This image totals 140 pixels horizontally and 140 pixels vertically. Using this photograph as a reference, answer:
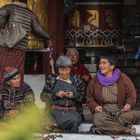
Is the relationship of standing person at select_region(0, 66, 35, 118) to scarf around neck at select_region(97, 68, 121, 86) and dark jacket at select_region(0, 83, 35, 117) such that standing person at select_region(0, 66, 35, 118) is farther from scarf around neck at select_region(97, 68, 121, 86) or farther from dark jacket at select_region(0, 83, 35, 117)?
scarf around neck at select_region(97, 68, 121, 86)

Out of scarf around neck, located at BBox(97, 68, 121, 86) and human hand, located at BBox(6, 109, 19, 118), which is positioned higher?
scarf around neck, located at BBox(97, 68, 121, 86)

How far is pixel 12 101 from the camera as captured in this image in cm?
410

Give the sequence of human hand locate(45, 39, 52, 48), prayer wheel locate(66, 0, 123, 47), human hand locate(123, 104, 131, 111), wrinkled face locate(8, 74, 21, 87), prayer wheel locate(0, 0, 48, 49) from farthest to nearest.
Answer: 1. prayer wheel locate(66, 0, 123, 47)
2. human hand locate(45, 39, 52, 48)
3. prayer wheel locate(0, 0, 48, 49)
4. human hand locate(123, 104, 131, 111)
5. wrinkled face locate(8, 74, 21, 87)

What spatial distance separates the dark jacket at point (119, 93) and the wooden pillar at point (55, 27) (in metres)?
1.02

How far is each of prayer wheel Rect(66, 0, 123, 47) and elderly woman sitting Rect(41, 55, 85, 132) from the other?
65.8 inches

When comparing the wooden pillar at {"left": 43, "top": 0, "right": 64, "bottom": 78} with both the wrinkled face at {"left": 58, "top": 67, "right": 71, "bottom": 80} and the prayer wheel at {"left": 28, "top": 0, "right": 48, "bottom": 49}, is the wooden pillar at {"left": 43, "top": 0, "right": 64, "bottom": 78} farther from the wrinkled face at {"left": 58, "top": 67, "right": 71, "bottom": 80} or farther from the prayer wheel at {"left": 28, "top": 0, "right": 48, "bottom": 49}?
the wrinkled face at {"left": 58, "top": 67, "right": 71, "bottom": 80}

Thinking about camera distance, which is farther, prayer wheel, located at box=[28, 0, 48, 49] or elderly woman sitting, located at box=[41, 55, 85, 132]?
prayer wheel, located at box=[28, 0, 48, 49]

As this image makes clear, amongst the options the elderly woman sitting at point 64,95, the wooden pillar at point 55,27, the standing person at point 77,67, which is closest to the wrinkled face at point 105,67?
the elderly woman sitting at point 64,95

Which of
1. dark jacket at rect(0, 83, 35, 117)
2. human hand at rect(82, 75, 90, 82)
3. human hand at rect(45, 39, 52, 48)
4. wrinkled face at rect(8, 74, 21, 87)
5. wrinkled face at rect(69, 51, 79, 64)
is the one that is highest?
human hand at rect(45, 39, 52, 48)

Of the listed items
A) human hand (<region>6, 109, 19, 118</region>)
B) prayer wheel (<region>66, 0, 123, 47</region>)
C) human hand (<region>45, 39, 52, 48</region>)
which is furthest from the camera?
prayer wheel (<region>66, 0, 123, 47</region>)

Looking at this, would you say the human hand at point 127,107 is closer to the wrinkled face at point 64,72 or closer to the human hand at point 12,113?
the wrinkled face at point 64,72

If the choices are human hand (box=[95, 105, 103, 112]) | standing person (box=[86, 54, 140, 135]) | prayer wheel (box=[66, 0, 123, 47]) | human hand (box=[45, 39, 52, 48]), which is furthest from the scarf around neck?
prayer wheel (box=[66, 0, 123, 47])

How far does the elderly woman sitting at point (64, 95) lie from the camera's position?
166 inches

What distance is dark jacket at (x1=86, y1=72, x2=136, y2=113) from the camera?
4199mm
